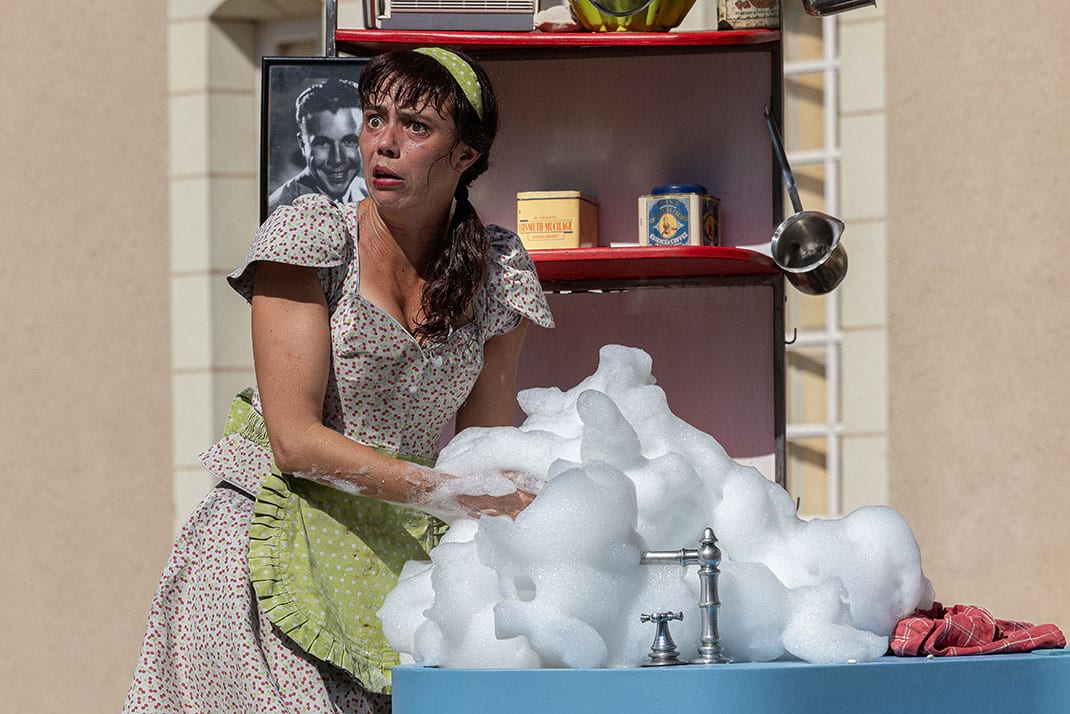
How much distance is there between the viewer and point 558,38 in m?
3.05

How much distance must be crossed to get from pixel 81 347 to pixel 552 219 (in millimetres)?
2928

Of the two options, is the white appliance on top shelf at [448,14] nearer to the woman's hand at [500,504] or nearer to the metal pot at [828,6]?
the metal pot at [828,6]

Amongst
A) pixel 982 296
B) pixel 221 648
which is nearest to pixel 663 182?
pixel 221 648

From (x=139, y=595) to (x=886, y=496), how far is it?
2.50m

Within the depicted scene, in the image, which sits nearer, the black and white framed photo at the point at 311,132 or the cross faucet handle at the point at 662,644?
the cross faucet handle at the point at 662,644

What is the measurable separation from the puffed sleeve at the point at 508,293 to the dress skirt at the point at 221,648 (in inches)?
16.2


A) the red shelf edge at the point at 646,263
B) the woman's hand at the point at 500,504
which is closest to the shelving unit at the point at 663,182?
the red shelf edge at the point at 646,263

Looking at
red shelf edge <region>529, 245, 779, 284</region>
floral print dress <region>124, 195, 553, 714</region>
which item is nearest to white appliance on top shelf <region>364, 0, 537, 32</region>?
red shelf edge <region>529, 245, 779, 284</region>

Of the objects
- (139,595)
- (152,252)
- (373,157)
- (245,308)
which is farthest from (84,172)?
(373,157)

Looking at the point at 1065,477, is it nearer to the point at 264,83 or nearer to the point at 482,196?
the point at 482,196

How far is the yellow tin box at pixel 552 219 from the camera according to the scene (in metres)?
3.18

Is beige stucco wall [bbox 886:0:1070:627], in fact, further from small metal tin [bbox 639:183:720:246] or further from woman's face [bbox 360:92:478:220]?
woman's face [bbox 360:92:478:220]

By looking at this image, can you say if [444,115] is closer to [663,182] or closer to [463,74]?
[463,74]

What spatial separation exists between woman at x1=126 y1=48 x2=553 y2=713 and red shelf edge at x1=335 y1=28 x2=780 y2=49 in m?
0.82
